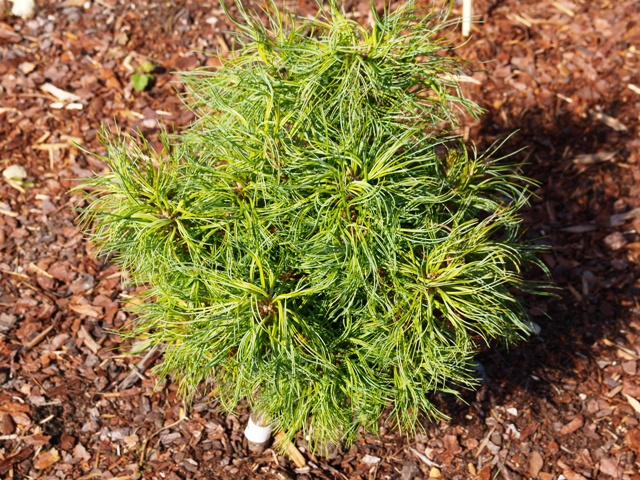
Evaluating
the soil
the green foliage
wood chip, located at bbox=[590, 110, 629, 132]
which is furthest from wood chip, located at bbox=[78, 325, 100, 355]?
wood chip, located at bbox=[590, 110, 629, 132]

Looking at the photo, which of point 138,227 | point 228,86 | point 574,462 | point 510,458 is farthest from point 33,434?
point 574,462

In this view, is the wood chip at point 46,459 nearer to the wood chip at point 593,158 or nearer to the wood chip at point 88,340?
the wood chip at point 88,340

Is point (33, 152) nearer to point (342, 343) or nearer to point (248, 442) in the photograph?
point (248, 442)

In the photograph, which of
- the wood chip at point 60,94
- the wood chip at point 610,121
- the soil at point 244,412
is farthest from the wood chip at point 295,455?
the wood chip at point 610,121

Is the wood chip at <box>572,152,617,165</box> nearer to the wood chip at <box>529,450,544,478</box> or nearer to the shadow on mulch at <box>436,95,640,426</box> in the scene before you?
the shadow on mulch at <box>436,95,640,426</box>

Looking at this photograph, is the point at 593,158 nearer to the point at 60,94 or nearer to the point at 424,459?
the point at 424,459

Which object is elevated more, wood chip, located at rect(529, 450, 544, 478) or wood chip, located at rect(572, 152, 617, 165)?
wood chip, located at rect(572, 152, 617, 165)
